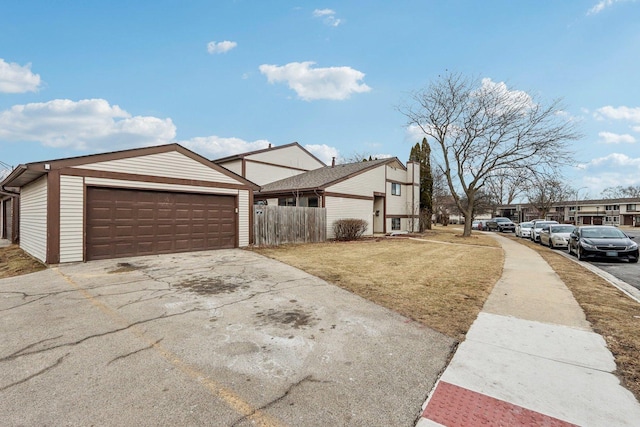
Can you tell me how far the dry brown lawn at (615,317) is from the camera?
3.12 meters

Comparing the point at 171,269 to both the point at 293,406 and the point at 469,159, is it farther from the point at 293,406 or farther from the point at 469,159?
the point at 469,159

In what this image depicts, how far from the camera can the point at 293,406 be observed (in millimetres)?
2430

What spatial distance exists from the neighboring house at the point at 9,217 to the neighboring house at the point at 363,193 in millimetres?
13014

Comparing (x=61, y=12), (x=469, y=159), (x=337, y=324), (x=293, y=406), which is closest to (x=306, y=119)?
(x=469, y=159)

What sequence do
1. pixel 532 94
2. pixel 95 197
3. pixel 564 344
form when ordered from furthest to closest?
1. pixel 532 94
2. pixel 95 197
3. pixel 564 344

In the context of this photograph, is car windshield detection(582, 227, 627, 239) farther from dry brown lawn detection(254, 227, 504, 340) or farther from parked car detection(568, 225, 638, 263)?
dry brown lawn detection(254, 227, 504, 340)

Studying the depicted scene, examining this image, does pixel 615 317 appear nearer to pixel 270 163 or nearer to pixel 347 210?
pixel 347 210

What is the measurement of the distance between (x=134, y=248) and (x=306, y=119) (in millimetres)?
15290

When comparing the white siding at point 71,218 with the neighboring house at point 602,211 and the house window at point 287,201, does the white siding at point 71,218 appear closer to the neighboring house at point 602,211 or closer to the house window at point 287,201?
the house window at point 287,201

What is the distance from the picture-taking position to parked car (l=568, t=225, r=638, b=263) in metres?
10.7

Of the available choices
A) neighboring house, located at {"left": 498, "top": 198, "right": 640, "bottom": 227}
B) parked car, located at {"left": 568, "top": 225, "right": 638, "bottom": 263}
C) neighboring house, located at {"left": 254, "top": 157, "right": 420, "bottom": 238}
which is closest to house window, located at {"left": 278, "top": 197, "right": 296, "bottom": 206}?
neighboring house, located at {"left": 254, "top": 157, "right": 420, "bottom": 238}

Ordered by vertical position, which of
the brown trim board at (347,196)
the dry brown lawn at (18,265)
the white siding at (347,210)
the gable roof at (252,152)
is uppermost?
the gable roof at (252,152)

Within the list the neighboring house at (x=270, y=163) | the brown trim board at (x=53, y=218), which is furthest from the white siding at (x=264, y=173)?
the brown trim board at (x=53, y=218)

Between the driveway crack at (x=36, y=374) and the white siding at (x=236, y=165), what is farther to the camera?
the white siding at (x=236, y=165)
